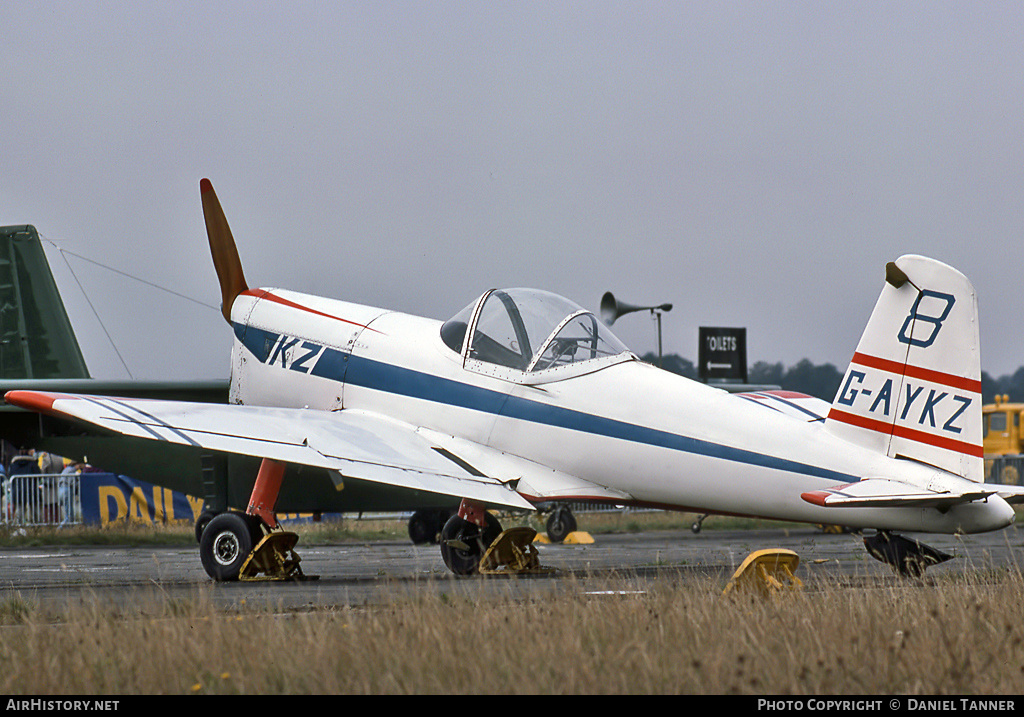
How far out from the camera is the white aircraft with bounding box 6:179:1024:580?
8.17 meters

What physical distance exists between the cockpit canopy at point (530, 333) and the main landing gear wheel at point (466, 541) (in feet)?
5.75

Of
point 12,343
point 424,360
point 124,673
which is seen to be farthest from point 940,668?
point 12,343

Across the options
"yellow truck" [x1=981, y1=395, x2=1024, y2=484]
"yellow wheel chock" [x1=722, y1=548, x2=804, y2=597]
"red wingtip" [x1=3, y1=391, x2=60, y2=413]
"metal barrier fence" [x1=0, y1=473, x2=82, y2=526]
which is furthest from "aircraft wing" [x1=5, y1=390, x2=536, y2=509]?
"yellow truck" [x1=981, y1=395, x2=1024, y2=484]

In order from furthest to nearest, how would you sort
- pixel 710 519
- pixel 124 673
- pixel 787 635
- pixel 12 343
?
pixel 710 519 → pixel 12 343 → pixel 787 635 → pixel 124 673

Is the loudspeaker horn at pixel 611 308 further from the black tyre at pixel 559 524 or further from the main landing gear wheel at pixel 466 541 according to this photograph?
the main landing gear wheel at pixel 466 541

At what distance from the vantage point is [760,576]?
24.5 feet

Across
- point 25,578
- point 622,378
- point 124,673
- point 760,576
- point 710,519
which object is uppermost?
point 622,378

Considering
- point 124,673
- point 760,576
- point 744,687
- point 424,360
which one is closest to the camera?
point 744,687

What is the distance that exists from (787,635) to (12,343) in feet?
59.7

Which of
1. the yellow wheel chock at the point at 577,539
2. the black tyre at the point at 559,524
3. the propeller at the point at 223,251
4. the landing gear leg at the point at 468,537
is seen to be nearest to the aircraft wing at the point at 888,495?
the landing gear leg at the point at 468,537

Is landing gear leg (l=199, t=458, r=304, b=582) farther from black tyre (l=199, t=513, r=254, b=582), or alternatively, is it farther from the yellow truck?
the yellow truck

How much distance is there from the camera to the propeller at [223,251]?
13.9m

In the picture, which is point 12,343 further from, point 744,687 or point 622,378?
point 744,687

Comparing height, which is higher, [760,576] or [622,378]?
[622,378]
